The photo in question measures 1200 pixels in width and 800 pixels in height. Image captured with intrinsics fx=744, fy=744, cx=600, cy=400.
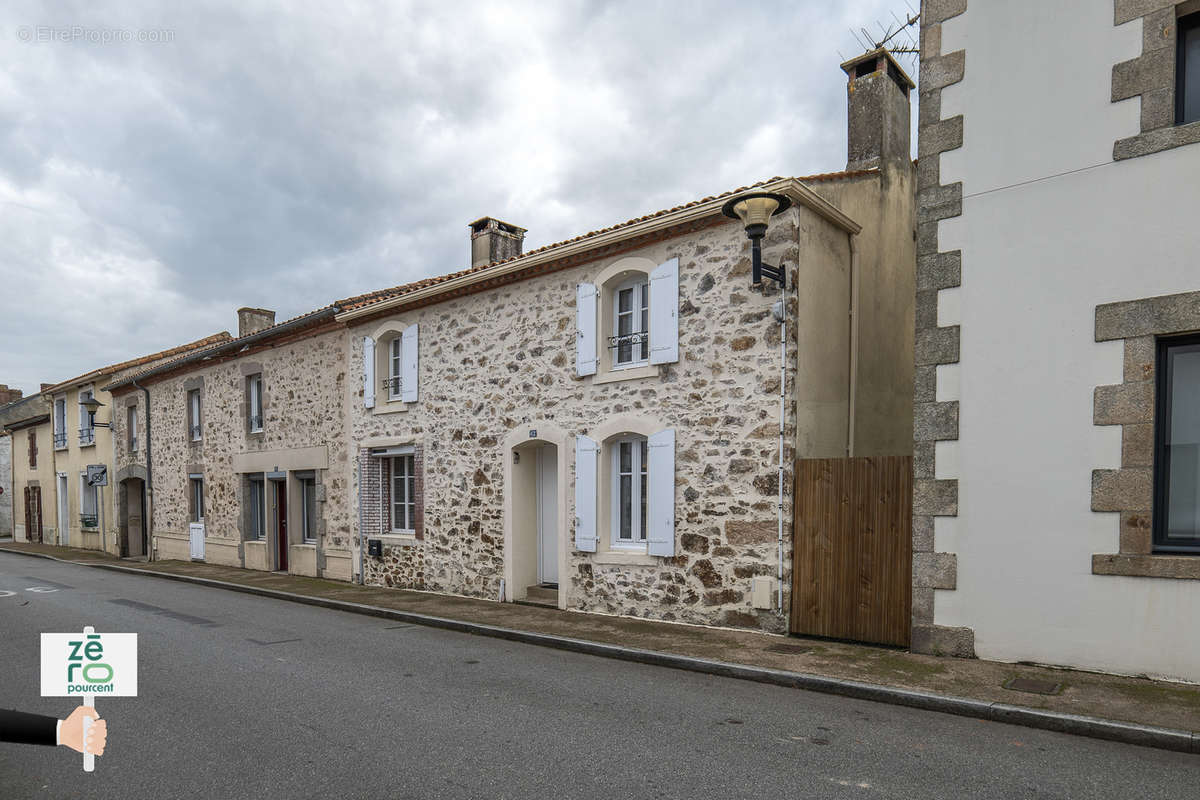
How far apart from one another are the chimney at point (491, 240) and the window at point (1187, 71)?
1063 cm

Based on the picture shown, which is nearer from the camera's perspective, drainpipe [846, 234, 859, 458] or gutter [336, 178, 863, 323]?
gutter [336, 178, 863, 323]

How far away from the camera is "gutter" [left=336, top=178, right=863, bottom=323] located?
25.9ft

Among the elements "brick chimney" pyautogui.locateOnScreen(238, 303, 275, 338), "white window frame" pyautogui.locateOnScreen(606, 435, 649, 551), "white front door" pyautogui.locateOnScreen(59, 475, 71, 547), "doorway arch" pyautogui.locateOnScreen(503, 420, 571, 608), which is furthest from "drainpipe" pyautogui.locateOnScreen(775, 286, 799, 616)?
"white front door" pyautogui.locateOnScreen(59, 475, 71, 547)

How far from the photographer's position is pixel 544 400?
33.3ft

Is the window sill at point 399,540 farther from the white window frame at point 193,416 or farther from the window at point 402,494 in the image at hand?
the white window frame at point 193,416

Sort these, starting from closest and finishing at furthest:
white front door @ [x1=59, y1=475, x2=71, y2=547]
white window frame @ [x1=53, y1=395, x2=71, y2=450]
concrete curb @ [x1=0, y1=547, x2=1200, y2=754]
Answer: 1. concrete curb @ [x1=0, y1=547, x2=1200, y2=754]
2. white window frame @ [x1=53, y1=395, x2=71, y2=450]
3. white front door @ [x1=59, y1=475, x2=71, y2=547]

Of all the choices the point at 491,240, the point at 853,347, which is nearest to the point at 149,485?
the point at 491,240

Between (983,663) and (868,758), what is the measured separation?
2.47 m

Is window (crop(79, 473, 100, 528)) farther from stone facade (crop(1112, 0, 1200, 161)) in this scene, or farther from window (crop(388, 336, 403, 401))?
stone facade (crop(1112, 0, 1200, 161))

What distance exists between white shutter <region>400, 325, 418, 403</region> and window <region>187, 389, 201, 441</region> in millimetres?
8555

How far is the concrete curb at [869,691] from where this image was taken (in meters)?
4.64

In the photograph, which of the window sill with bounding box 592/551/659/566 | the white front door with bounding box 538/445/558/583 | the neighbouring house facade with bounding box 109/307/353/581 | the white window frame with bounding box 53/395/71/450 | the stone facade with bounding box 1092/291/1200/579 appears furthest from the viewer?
the white window frame with bounding box 53/395/71/450

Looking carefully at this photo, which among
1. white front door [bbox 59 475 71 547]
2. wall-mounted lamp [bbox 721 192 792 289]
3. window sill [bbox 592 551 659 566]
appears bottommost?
white front door [bbox 59 475 71 547]

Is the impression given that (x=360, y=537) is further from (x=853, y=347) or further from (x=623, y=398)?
(x=853, y=347)
